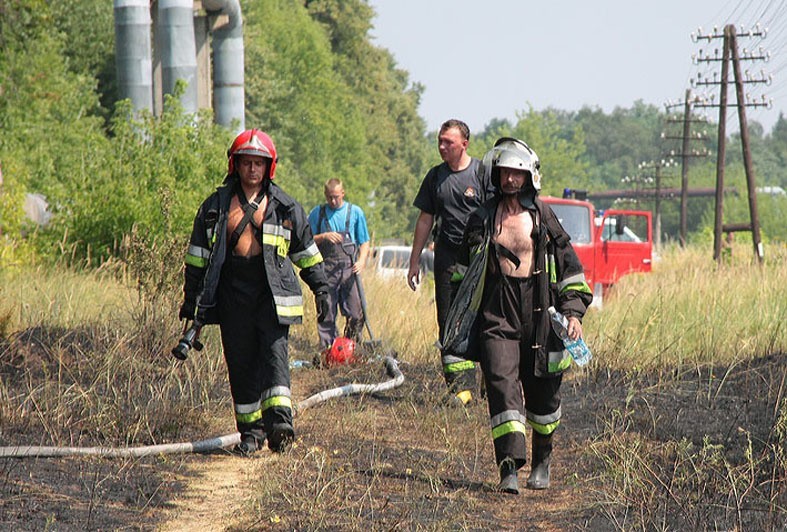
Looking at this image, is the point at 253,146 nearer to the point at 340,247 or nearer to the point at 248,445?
the point at 248,445

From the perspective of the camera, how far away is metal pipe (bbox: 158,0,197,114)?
21203 mm

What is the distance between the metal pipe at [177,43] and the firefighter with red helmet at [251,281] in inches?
538

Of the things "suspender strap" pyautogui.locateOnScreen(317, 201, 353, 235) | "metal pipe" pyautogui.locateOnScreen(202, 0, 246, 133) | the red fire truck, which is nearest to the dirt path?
"suspender strap" pyautogui.locateOnScreen(317, 201, 353, 235)

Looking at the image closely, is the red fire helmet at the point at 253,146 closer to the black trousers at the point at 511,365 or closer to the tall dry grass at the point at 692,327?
the black trousers at the point at 511,365

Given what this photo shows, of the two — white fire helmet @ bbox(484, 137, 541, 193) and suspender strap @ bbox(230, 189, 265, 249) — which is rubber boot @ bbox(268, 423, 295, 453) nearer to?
suspender strap @ bbox(230, 189, 265, 249)

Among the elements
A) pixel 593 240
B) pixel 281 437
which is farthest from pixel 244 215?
pixel 593 240

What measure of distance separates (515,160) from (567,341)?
0.96 m

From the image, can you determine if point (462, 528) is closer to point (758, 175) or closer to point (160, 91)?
point (160, 91)

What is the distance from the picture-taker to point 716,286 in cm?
1567

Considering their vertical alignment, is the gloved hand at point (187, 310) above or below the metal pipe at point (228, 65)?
below

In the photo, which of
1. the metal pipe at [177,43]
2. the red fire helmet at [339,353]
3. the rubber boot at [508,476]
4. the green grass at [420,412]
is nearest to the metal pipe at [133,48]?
the metal pipe at [177,43]

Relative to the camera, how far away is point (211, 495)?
669 centimetres

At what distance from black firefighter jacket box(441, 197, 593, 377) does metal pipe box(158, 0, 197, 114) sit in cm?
1450

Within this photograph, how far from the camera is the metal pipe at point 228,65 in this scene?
23.7 metres
